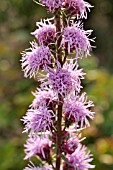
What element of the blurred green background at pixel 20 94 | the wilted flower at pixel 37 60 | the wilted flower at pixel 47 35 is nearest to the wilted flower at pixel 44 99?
the wilted flower at pixel 37 60

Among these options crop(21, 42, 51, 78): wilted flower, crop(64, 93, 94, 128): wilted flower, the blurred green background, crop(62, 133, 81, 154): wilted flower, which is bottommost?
crop(62, 133, 81, 154): wilted flower

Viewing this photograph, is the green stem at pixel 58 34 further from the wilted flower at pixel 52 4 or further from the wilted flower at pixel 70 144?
the wilted flower at pixel 70 144

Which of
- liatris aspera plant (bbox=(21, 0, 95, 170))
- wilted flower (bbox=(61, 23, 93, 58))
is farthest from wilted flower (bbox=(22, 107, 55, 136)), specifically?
wilted flower (bbox=(61, 23, 93, 58))

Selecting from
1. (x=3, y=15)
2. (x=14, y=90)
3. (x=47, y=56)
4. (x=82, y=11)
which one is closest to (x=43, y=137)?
(x=47, y=56)

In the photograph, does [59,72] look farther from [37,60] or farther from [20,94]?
[20,94]

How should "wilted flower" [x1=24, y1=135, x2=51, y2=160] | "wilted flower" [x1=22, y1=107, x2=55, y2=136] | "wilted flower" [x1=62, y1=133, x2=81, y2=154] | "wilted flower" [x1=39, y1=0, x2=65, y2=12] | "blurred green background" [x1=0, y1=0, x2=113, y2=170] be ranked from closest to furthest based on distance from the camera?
1. "wilted flower" [x1=39, y1=0, x2=65, y2=12]
2. "wilted flower" [x1=22, y1=107, x2=55, y2=136]
3. "wilted flower" [x1=62, y1=133, x2=81, y2=154]
4. "wilted flower" [x1=24, y1=135, x2=51, y2=160]
5. "blurred green background" [x1=0, y1=0, x2=113, y2=170]

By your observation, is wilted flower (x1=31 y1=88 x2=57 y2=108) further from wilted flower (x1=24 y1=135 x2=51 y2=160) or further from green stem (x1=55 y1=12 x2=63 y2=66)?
wilted flower (x1=24 y1=135 x2=51 y2=160)

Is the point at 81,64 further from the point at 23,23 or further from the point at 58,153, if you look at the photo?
the point at 23,23

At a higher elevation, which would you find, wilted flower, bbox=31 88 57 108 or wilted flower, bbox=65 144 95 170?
wilted flower, bbox=31 88 57 108
